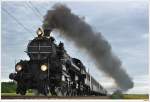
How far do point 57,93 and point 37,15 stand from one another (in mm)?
1817

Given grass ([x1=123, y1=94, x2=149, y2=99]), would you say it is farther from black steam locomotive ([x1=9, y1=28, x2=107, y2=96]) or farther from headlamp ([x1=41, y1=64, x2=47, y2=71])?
headlamp ([x1=41, y1=64, x2=47, y2=71])

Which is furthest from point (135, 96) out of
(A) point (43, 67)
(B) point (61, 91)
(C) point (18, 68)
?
(C) point (18, 68)

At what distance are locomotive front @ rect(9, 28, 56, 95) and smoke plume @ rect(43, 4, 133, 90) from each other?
78 centimetres

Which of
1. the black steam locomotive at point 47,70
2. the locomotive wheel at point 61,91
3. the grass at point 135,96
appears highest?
the black steam locomotive at point 47,70

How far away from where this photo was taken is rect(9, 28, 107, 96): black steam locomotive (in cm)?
909

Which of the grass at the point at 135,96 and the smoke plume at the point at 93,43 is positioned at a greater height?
the smoke plume at the point at 93,43

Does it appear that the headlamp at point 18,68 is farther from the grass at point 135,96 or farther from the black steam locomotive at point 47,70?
the grass at point 135,96

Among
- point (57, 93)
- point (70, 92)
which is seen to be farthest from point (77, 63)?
point (57, 93)

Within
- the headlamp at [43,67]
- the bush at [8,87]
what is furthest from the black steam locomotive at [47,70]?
the bush at [8,87]

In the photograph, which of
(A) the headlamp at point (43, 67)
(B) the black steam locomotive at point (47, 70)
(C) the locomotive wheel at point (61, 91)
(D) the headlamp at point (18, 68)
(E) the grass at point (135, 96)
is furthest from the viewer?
(D) the headlamp at point (18, 68)

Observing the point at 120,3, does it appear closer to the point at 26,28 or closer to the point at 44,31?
the point at 26,28

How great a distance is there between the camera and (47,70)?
9453 millimetres

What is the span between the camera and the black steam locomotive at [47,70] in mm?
9091

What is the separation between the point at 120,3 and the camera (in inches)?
308
